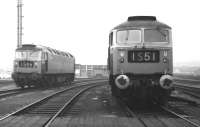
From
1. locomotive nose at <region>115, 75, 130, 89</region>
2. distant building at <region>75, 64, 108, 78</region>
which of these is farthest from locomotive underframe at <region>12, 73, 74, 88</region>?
distant building at <region>75, 64, 108, 78</region>

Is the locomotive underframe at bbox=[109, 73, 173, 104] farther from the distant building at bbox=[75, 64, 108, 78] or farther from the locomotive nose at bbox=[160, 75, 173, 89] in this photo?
the distant building at bbox=[75, 64, 108, 78]

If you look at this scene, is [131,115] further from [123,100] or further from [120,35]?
[123,100]

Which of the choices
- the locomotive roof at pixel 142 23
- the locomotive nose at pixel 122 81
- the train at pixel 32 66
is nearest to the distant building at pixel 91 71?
the train at pixel 32 66

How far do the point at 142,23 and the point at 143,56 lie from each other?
131cm

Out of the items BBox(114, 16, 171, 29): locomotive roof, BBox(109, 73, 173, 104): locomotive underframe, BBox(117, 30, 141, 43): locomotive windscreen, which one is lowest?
BBox(109, 73, 173, 104): locomotive underframe

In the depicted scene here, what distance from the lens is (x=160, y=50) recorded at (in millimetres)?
13797

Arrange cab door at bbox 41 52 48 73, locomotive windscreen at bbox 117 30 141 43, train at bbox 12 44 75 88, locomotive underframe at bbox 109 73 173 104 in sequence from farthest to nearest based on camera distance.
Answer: cab door at bbox 41 52 48 73 < train at bbox 12 44 75 88 < locomotive windscreen at bbox 117 30 141 43 < locomotive underframe at bbox 109 73 173 104

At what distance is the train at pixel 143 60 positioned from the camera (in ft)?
43.8

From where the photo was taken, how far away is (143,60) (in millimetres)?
13734

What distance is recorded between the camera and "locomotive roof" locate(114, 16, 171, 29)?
14.1 m

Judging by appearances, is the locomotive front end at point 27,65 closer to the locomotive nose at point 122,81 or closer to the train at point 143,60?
the train at point 143,60

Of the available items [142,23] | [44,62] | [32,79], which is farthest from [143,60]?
[44,62]

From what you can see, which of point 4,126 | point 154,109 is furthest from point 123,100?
point 4,126

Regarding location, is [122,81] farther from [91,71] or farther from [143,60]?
[91,71]
